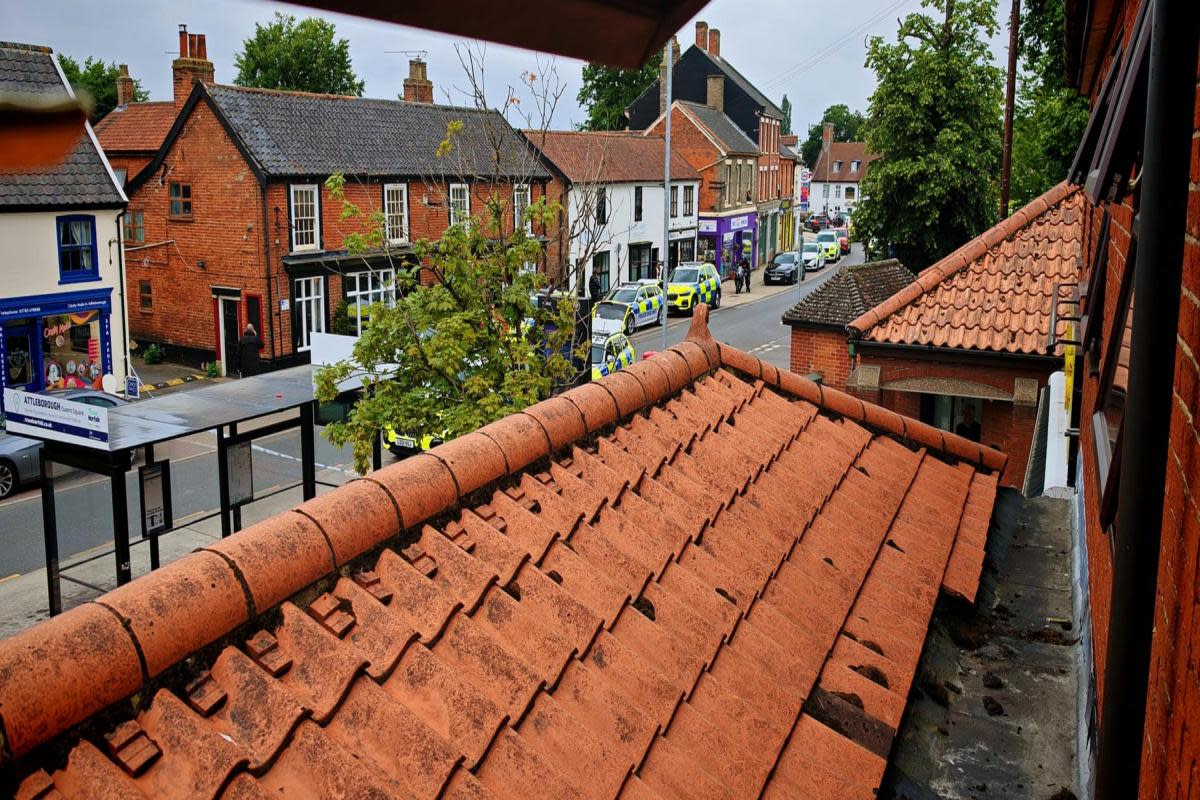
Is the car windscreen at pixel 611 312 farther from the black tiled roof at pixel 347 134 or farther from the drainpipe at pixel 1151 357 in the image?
the drainpipe at pixel 1151 357

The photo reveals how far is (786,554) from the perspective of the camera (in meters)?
5.11

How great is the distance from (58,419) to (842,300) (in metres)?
14.3

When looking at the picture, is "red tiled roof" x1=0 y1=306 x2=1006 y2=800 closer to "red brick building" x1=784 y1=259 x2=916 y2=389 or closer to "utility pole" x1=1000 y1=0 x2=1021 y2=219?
"red brick building" x1=784 y1=259 x2=916 y2=389

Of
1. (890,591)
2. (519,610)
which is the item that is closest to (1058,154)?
(890,591)

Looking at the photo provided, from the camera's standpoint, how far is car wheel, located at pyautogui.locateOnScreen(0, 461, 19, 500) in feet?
60.9

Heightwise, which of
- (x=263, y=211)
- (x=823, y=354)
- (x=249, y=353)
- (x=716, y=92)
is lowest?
(x=249, y=353)

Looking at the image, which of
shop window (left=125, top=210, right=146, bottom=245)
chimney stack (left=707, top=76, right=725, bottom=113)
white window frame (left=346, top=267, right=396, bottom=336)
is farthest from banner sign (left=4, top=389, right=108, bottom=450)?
chimney stack (left=707, top=76, right=725, bottom=113)

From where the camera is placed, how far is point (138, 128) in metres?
33.3

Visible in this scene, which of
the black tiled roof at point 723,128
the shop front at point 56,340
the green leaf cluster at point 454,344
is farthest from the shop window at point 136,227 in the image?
the black tiled roof at point 723,128

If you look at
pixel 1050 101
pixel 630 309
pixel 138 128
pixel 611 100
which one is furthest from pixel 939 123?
pixel 611 100

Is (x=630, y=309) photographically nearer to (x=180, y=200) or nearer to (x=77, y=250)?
(x=180, y=200)

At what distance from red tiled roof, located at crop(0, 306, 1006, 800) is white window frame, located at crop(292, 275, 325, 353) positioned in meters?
25.1

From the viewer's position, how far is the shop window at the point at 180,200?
29812 millimetres

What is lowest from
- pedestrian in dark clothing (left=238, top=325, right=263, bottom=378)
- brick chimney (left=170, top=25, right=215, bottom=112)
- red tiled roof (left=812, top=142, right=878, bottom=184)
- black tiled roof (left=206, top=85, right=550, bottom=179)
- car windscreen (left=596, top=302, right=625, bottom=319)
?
pedestrian in dark clothing (left=238, top=325, right=263, bottom=378)
